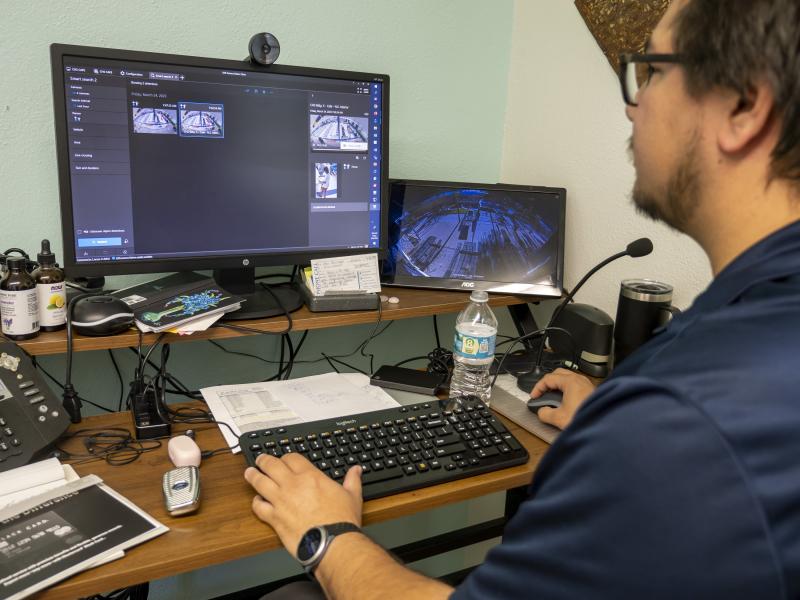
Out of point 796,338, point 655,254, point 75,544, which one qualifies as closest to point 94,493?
point 75,544

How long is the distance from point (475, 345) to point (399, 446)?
30 centimetres

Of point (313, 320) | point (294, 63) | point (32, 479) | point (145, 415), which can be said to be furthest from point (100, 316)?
point (294, 63)

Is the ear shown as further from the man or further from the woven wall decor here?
the woven wall decor

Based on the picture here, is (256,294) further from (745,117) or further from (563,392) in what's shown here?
(745,117)

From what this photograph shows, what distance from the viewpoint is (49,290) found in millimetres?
1105

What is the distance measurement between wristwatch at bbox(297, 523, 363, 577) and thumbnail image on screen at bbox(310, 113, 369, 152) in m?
0.80

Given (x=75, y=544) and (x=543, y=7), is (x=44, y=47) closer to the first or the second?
(x=75, y=544)

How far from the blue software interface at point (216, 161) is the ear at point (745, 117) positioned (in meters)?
0.87

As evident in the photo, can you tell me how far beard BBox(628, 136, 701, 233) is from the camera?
70 cm

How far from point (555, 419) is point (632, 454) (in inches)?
27.2

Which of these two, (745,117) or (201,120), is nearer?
(745,117)

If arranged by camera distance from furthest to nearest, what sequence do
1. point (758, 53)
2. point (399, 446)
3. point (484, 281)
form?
point (484, 281), point (399, 446), point (758, 53)

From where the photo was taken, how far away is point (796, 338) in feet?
1.71

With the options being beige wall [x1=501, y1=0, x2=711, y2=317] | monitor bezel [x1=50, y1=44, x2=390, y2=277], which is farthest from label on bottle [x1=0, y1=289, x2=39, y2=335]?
beige wall [x1=501, y1=0, x2=711, y2=317]
